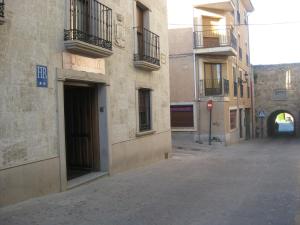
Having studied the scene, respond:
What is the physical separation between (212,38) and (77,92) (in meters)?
15.2

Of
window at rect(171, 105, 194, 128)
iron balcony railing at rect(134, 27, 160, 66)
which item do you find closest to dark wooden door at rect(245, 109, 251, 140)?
window at rect(171, 105, 194, 128)

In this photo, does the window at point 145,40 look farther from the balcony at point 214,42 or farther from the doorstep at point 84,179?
the balcony at point 214,42

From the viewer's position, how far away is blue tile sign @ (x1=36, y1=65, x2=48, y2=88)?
7.54m

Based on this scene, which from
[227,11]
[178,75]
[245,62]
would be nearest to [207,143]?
[178,75]

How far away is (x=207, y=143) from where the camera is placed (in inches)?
917

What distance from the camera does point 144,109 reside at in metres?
13.6

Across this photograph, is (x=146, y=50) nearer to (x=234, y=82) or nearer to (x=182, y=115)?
(x=182, y=115)

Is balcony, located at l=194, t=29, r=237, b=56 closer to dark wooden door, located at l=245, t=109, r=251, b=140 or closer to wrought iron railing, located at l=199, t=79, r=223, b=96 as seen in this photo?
wrought iron railing, located at l=199, t=79, r=223, b=96

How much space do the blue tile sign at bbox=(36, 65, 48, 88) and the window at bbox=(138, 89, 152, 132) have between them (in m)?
5.61

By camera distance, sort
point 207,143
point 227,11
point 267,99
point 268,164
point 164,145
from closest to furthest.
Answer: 1. point 268,164
2. point 164,145
3. point 207,143
4. point 227,11
5. point 267,99

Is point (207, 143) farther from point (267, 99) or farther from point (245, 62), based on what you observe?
point (267, 99)

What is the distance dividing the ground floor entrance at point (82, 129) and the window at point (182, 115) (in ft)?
45.3

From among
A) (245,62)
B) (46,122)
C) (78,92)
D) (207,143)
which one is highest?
(245,62)

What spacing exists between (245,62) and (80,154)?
25152mm
